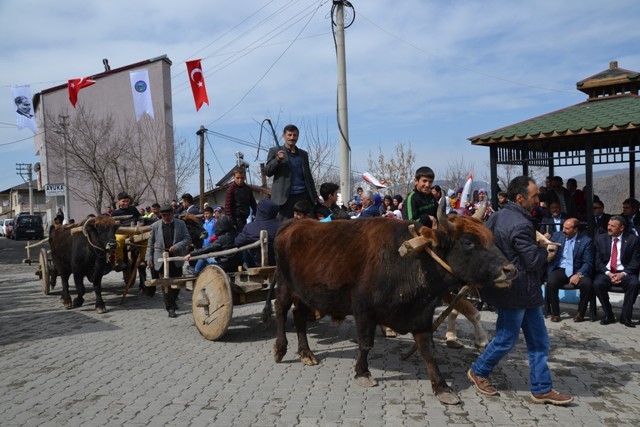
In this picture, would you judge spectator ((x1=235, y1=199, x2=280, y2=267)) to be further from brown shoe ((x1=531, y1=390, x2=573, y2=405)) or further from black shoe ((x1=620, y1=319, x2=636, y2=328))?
black shoe ((x1=620, y1=319, x2=636, y2=328))

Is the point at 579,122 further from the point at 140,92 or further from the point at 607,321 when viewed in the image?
the point at 140,92

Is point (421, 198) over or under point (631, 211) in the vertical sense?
over

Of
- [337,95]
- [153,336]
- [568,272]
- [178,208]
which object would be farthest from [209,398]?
[178,208]

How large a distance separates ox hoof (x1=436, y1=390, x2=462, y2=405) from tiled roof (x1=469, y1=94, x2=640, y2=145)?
5.54m

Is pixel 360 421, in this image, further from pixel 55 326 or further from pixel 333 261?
pixel 55 326

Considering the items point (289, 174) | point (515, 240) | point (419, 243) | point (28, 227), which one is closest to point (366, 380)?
point (419, 243)

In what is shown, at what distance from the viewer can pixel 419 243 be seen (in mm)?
4961

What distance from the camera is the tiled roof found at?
28.9 feet

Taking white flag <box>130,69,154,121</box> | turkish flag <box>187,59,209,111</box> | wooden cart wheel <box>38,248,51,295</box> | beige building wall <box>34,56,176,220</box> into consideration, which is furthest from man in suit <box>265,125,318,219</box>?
beige building wall <box>34,56,176,220</box>

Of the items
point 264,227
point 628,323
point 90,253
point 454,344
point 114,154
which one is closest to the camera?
point 454,344

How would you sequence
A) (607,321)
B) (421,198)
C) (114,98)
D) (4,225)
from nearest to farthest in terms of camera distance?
(421,198) < (607,321) < (114,98) < (4,225)

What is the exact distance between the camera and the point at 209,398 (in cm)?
533

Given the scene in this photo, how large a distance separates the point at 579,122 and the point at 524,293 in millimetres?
5649

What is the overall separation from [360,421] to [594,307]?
207 inches
